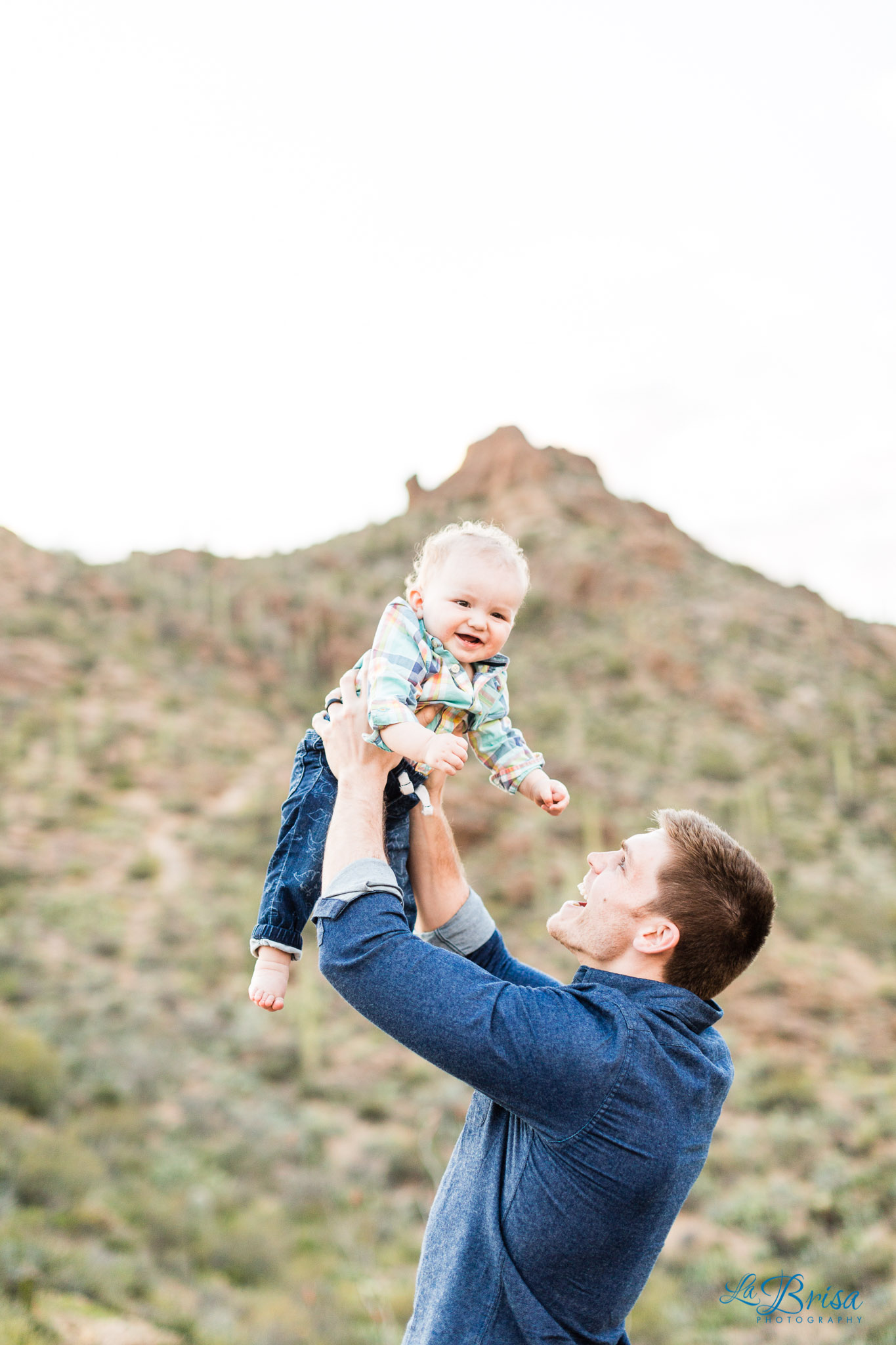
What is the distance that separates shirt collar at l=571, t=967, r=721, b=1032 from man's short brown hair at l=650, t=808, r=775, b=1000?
0.14ft

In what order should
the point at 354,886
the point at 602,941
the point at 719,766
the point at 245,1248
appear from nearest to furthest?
the point at 354,886 → the point at 602,941 → the point at 245,1248 → the point at 719,766

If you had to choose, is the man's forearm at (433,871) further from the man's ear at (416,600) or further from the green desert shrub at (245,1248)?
the green desert shrub at (245,1248)

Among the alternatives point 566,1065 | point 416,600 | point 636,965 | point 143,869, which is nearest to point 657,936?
point 636,965

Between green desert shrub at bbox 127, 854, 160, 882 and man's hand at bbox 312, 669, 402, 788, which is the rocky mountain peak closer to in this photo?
green desert shrub at bbox 127, 854, 160, 882

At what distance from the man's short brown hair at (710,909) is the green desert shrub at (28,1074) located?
9132mm

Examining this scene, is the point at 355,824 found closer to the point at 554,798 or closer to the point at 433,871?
the point at 433,871

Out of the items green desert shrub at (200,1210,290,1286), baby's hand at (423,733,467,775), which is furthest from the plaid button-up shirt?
green desert shrub at (200,1210,290,1286)

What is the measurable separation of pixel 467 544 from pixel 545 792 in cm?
73

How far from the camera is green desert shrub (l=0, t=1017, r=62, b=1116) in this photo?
29.7 ft

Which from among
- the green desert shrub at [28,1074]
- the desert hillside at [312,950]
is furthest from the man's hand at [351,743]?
the green desert shrub at [28,1074]

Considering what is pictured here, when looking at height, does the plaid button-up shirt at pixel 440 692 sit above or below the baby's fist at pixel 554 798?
above

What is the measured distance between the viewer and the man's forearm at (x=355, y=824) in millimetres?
1976

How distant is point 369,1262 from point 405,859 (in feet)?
24.7

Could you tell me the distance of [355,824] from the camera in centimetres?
207
